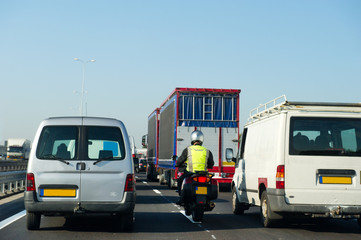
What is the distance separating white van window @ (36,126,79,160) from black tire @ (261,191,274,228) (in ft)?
11.4

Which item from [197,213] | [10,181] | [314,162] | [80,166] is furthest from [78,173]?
[10,181]

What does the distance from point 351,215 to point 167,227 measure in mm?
3203

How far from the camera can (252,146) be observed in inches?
A: 480

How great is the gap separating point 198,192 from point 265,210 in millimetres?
1311

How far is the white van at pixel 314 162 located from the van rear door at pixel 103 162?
2.53m

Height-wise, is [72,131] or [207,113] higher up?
[207,113]

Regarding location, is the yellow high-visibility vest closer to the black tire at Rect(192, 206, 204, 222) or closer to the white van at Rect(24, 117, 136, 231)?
the black tire at Rect(192, 206, 204, 222)

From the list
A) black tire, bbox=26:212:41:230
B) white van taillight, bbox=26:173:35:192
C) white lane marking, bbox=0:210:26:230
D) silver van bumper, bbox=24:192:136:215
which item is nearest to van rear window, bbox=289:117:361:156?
silver van bumper, bbox=24:192:136:215

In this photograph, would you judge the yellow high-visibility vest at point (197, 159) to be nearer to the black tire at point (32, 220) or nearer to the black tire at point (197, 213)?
the black tire at point (197, 213)

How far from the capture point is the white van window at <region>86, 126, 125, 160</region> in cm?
955

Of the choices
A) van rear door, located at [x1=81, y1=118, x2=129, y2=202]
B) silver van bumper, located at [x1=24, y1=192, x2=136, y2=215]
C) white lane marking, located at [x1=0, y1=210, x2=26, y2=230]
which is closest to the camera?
silver van bumper, located at [x1=24, y1=192, x2=136, y2=215]

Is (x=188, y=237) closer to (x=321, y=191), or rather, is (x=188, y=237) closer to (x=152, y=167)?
(x=321, y=191)

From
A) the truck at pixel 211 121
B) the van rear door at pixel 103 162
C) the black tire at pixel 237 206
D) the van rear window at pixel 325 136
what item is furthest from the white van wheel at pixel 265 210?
the truck at pixel 211 121

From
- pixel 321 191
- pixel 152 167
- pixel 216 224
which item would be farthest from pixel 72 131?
pixel 152 167
